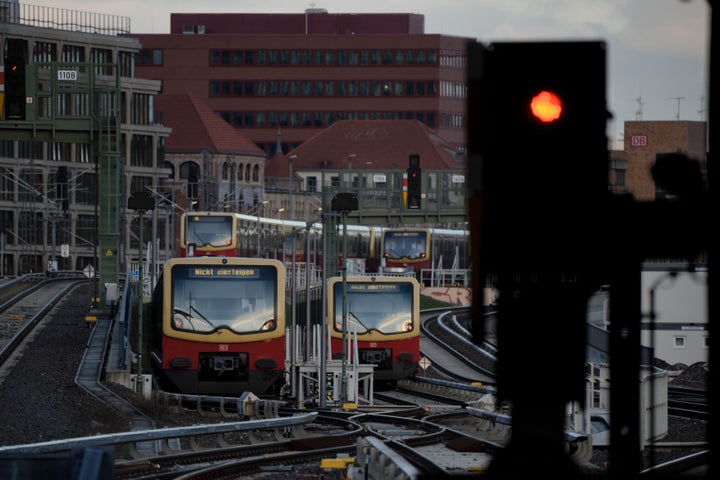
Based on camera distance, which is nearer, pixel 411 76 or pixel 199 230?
pixel 199 230

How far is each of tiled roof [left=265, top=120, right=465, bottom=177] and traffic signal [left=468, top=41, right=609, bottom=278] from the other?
15875cm

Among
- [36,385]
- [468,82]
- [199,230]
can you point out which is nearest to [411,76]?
[199,230]

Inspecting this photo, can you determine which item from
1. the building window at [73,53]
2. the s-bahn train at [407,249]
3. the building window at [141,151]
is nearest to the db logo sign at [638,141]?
the s-bahn train at [407,249]

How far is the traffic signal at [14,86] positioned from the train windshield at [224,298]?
37.6 feet

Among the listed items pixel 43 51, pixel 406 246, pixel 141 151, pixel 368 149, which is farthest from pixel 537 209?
pixel 368 149

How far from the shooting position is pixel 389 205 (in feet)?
249

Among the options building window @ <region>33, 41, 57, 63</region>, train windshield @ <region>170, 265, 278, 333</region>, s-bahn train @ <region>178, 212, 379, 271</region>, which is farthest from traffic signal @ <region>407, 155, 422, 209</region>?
building window @ <region>33, 41, 57, 63</region>

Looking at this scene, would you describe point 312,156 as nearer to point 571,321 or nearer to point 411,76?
point 411,76

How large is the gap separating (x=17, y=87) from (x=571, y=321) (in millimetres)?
33440

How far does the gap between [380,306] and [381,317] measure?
23cm

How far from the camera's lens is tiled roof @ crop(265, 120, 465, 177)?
164 meters

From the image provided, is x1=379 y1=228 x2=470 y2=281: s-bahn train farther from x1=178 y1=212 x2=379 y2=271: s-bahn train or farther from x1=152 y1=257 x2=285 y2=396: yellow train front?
x1=152 y1=257 x2=285 y2=396: yellow train front

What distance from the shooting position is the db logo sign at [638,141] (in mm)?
109125

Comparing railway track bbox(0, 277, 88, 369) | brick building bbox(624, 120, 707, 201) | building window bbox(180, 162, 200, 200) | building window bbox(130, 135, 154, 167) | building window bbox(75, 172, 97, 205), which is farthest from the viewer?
building window bbox(180, 162, 200, 200)
